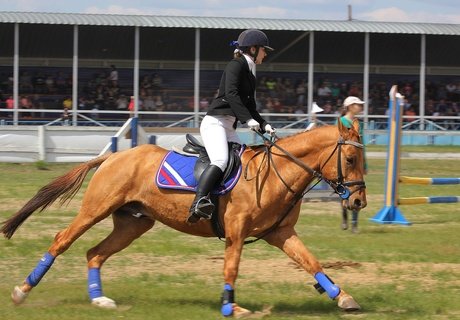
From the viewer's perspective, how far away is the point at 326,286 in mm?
7695

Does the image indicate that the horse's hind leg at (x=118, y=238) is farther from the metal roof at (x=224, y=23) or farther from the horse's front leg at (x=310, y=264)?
the metal roof at (x=224, y=23)

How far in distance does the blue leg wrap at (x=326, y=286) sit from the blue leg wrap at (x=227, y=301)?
0.79 metres

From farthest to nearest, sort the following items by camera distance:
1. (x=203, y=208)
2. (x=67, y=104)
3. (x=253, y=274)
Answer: (x=67, y=104)
(x=253, y=274)
(x=203, y=208)

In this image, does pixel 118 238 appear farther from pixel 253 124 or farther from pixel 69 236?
pixel 253 124

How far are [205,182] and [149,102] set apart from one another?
30004mm

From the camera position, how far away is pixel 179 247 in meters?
11.3

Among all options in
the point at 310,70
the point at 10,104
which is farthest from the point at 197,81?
the point at 10,104

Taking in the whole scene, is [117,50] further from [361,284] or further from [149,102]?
[361,284]

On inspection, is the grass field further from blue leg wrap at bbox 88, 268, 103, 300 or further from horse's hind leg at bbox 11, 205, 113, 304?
horse's hind leg at bbox 11, 205, 113, 304

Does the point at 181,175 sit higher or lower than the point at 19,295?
higher

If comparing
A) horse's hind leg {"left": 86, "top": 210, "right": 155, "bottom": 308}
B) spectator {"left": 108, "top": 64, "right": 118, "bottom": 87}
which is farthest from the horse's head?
spectator {"left": 108, "top": 64, "right": 118, "bottom": 87}

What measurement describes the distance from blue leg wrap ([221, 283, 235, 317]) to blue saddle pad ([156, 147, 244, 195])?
85 centimetres

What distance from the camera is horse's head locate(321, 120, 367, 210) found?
7.53 m

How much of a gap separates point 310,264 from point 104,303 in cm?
189
